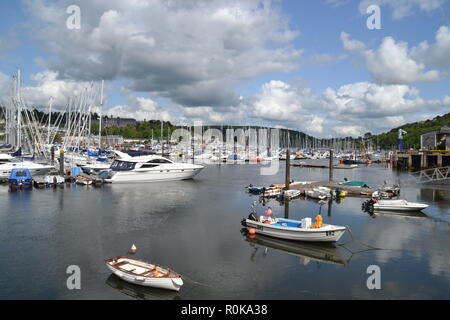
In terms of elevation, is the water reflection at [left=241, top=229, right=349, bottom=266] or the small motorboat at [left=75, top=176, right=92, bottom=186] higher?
the small motorboat at [left=75, top=176, right=92, bottom=186]

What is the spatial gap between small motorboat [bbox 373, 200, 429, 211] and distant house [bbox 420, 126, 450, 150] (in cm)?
8201

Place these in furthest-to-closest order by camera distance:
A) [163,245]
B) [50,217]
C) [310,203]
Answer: [310,203], [50,217], [163,245]

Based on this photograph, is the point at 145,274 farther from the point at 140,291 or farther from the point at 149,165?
the point at 149,165

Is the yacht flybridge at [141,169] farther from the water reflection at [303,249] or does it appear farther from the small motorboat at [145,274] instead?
the small motorboat at [145,274]

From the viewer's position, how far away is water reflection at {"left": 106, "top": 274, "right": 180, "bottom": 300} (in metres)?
16.4

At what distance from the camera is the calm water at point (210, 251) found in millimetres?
17234

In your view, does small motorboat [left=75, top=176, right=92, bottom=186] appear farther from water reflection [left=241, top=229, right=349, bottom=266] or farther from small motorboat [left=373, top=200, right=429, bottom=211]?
small motorboat [left=373, top=200, right=429, bottom=211]

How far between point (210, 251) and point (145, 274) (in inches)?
250

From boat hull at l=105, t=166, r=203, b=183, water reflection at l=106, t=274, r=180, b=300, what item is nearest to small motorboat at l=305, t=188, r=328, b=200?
boat hull at l=105, t=166, r=203, b=183

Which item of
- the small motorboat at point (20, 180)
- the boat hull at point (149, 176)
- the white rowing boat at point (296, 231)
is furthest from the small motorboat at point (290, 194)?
the small motorboat at point (20, 180)

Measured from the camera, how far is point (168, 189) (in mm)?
51594
